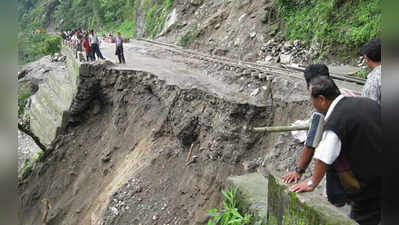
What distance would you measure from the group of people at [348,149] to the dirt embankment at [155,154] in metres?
3.46

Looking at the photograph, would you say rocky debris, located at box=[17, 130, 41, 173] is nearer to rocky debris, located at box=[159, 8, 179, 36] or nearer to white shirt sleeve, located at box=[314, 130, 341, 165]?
rocky debris, located at box=[159, 8, 179, 36]

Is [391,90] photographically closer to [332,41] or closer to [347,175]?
[347,175]

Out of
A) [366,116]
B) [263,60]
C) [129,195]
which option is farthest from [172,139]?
[366,116]

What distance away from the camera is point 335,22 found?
11.1m

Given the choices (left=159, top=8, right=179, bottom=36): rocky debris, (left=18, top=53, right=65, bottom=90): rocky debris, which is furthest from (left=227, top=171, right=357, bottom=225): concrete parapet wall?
(left=18, top=53, right=65, bottom=90): rocky debris

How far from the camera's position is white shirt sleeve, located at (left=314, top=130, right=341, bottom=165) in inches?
95.2

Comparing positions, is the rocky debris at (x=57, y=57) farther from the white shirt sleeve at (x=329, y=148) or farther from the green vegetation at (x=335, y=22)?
the white shirt sleeve at (x=329, y=148)

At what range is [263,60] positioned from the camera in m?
12.8

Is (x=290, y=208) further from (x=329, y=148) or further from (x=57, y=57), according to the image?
(x=57, y=57)

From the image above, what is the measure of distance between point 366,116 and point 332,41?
9278 mm

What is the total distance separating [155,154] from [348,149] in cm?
678

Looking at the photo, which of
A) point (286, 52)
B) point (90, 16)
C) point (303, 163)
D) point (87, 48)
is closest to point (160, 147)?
point (303, 163)

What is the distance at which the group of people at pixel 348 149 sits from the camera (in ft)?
7.84

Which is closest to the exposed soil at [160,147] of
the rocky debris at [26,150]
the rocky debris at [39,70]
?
the rocky debris at [26,150]
